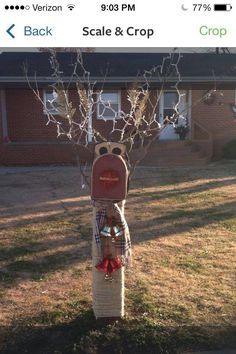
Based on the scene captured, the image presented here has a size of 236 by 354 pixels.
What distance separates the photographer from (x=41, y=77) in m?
16.3

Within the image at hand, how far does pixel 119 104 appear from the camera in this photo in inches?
741

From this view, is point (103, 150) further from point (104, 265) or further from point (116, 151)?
point (104, 265)

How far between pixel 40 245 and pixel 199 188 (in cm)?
571

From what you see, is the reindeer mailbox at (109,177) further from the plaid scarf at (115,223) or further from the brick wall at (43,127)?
the brick wall at (43,127)

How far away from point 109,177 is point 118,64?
15.9 metres

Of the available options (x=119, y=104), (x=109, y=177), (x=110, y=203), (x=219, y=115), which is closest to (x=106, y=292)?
(x=110, y=203)

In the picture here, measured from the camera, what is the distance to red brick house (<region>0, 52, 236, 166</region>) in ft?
55.8

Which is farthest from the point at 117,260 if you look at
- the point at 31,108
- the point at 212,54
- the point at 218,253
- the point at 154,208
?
the point at 212,54

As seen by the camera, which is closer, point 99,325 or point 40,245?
point 99,325

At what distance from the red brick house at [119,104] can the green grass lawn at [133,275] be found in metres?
5.86

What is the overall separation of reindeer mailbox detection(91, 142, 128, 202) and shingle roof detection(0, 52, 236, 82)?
12981mm

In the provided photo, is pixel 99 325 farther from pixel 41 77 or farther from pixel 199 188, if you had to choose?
pixel 41 77
